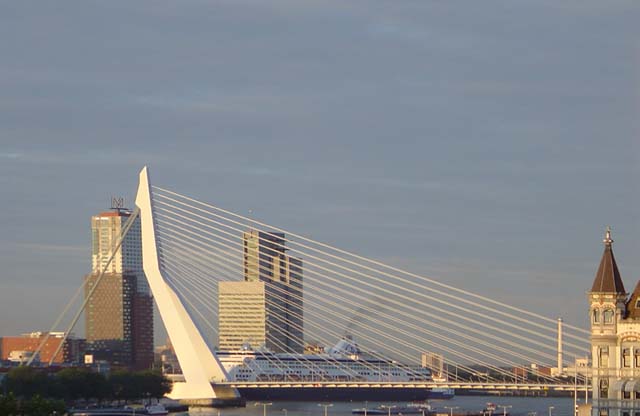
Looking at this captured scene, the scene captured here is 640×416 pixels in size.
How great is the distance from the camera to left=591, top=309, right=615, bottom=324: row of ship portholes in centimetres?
7812

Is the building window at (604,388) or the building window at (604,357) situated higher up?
the building window at (604,357)

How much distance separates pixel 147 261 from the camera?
12106cm

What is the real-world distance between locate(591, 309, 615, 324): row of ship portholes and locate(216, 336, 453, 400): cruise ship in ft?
312

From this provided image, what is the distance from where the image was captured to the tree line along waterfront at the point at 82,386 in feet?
458

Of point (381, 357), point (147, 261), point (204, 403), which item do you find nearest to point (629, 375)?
point (147, 261)

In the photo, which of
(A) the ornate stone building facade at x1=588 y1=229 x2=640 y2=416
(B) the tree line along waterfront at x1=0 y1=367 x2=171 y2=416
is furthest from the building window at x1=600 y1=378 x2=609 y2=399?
(B) the tree line along waterfront at x1=0 y1=367 x2=171 y2=416

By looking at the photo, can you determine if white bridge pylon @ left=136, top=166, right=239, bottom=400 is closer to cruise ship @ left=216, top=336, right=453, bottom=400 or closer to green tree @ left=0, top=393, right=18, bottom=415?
green tree @ left=0, top=393, right=18, bottom=415

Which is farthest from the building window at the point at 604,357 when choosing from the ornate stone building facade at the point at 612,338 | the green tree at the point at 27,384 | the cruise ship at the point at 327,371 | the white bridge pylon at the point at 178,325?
the cruise ship at the point at 327,371

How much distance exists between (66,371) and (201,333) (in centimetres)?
2466

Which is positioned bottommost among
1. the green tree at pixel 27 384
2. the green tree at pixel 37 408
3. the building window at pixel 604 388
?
the green tree at pixel 37 408

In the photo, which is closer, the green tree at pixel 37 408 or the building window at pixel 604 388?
the building window at pixel 604 388

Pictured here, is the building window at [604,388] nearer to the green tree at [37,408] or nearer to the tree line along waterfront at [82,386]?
the green tree at [37,408]

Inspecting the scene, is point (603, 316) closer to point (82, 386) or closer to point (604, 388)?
point (604, 388)

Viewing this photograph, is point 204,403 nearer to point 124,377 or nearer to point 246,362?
point 124,377
